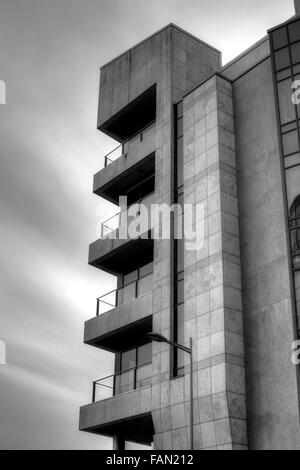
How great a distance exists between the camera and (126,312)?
112ft

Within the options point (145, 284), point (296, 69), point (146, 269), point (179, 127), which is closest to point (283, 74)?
point (296, 69)

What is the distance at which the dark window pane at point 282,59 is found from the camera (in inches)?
1187

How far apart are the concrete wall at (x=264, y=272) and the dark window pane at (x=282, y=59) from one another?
91 centimetres

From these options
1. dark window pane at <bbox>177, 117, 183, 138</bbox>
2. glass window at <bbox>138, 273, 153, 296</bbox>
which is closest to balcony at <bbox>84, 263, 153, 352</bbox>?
glass window at <bbox>138, 273, 153, 296</bbox>

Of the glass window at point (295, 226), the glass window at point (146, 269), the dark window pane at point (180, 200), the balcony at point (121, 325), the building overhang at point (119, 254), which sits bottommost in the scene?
the balcony at point (121, 325)

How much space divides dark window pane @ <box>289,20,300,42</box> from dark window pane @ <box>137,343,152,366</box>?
17134 millimetres

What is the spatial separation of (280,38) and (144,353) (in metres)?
17.6

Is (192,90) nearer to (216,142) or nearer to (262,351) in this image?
(216,142)

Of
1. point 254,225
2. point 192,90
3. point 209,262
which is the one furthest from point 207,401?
point 192,90

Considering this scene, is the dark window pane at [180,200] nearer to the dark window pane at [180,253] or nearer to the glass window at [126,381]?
the dark window pane at [180,253]

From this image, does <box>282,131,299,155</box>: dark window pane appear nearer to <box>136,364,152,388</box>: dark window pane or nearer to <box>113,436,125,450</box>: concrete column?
<box>136,364,152,388</box>: dark window pane

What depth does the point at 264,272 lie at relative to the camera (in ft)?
91.8

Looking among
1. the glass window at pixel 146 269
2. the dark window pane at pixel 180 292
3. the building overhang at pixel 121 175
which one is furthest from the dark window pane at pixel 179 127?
the dark window pane at pixel 180 292
